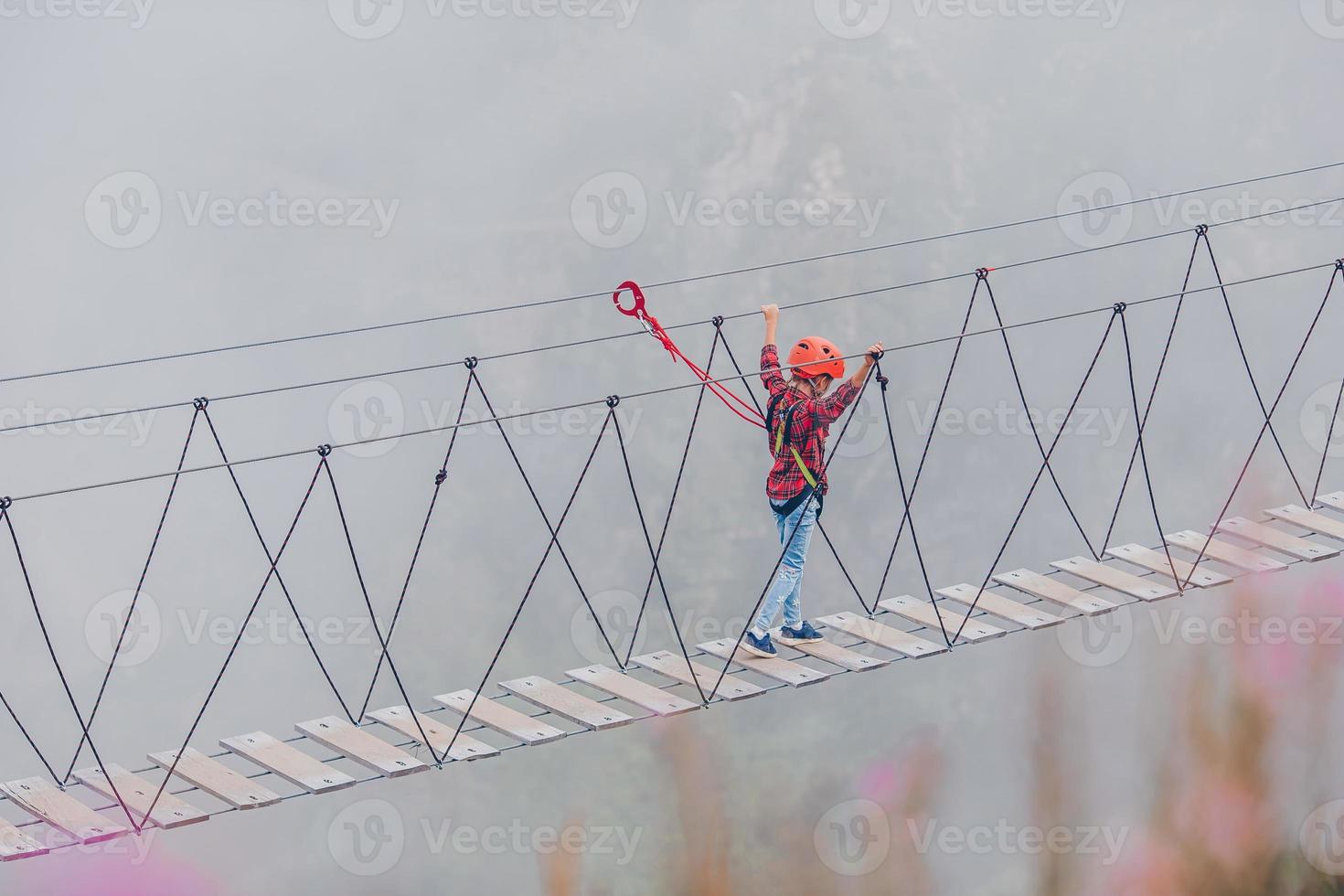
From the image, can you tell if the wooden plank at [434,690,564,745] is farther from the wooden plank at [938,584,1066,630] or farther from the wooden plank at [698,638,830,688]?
the wooden plank at [938,584,1066,630]

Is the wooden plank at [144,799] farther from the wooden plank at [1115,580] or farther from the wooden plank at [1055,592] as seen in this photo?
the wooden plank at [1115,580]

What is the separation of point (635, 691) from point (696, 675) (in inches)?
13.7

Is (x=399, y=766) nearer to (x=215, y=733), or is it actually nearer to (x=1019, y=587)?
(x=1019, y=587)

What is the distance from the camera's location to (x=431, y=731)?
684 cm

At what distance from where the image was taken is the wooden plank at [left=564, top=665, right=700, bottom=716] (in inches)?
270

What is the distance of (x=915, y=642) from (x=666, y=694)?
1077 mm

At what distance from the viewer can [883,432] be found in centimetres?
1207

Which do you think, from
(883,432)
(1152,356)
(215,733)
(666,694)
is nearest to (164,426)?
(215,733)

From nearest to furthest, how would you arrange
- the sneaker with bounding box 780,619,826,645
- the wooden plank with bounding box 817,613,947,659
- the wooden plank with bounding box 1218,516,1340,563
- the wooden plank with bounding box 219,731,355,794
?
the wooden plank with bounding box 219,731,355,794 < the wooden plank with bounding box 817,613,947,659 < the sneaker with bounding box 780,619,826,645 < the wooden plank with bounding box 1218,516,1340,563

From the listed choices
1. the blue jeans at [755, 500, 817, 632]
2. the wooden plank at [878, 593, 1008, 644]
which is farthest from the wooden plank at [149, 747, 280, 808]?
the wooden plank at [878, 593, 1008, 644]

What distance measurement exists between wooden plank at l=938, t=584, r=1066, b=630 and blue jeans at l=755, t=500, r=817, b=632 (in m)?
0.61

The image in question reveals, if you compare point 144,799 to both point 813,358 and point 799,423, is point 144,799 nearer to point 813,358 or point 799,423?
point 799,423

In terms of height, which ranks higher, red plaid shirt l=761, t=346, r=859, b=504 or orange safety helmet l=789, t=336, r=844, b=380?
orange safety helmet l=789, t=336, r=844, b=380

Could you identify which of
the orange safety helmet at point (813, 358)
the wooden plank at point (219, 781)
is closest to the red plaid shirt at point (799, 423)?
the orange safety helmet at point (813, 358)
